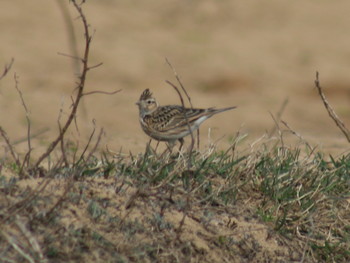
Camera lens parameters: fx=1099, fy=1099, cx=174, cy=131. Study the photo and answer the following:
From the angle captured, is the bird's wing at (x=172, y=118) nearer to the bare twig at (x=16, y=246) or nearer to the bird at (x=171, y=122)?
the bird at (x=171, y=122)

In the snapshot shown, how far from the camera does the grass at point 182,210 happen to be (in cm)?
480

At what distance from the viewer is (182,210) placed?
5383 mm

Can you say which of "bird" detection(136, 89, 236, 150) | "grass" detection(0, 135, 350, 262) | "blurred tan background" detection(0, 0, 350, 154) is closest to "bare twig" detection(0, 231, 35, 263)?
"grass" detection(0, 135, 350, 262)

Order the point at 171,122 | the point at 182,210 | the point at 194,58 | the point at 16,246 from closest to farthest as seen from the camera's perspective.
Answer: the point at 16,246
the point at 182,210
the point at 171,122
the point at 194,58

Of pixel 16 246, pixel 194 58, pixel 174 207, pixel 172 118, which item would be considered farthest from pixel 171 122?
pixel 194 58

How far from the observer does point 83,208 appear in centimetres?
505

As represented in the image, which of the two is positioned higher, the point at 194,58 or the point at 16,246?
the point at 194,58

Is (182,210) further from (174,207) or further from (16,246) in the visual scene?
(16,246)

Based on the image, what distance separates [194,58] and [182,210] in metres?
9.88

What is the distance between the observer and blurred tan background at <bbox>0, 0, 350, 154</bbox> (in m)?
13.0

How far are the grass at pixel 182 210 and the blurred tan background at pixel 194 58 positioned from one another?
5382 mm

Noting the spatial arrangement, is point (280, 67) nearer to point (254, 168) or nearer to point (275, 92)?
point (275, 92)

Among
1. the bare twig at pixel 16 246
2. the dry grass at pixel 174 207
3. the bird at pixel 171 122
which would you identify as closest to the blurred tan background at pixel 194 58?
the bird at pixel 171 122

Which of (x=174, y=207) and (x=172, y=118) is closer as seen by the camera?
(x=174, y=207)
